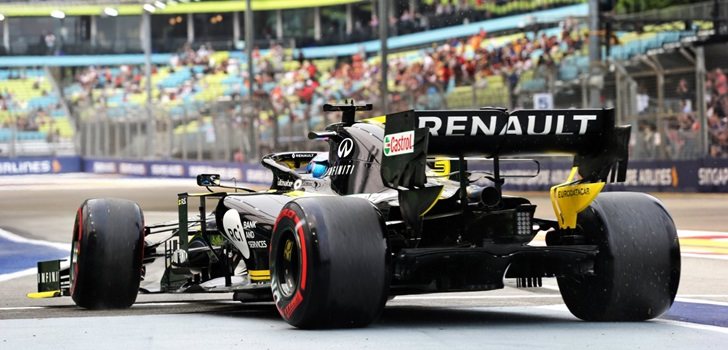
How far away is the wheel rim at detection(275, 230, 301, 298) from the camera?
8.12m

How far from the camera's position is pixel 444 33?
65062 millimetres

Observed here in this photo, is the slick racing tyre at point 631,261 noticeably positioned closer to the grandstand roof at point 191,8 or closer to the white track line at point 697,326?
the white track line at point 697,326

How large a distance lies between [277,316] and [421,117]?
223 centimetres

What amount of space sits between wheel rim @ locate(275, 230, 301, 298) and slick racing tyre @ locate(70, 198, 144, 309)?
2085 mm

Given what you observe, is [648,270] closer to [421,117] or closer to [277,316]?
[421,117]

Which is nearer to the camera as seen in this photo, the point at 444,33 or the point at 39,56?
the point at 444,33

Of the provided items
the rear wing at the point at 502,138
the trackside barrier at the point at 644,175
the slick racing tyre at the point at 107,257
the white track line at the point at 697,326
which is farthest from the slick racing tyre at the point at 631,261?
the trackside barrier at the point at 644,175

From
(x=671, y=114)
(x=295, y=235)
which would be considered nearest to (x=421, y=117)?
(x=295, y=235)

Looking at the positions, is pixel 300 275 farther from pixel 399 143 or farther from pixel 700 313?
pixel 700 313

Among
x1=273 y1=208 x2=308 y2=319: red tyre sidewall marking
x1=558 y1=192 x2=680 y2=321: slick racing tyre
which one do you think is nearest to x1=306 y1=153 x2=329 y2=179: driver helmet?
x1=273 y1=208 x2=308 y2=319: red tyre sidewall marking

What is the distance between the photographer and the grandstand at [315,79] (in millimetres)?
32281

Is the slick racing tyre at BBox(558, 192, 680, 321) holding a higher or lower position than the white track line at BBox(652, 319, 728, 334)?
higher

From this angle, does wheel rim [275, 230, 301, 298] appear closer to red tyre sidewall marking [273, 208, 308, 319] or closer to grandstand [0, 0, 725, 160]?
red tyre sidewall marking [273, 208, 308, 319]

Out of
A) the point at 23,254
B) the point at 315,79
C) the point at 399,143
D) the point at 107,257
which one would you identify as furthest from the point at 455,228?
the point at 315,79
